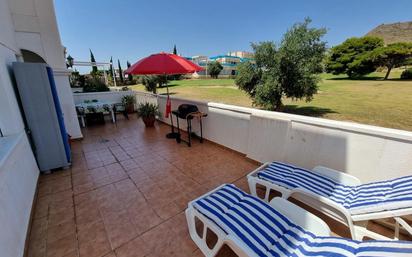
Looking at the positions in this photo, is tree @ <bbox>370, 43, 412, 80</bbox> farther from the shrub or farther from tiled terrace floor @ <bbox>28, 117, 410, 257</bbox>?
the shrub

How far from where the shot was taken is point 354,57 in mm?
31422

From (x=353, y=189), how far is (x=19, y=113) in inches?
200

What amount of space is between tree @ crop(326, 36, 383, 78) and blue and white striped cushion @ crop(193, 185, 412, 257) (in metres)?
37.4

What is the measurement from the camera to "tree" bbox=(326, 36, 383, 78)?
29.6 meters

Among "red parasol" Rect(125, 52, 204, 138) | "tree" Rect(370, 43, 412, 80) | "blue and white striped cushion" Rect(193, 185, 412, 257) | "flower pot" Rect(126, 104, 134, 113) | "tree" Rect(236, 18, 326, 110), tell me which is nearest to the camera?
"blue and white striped cushion" Rect(193, 185, 412, 257)

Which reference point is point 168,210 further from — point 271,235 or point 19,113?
point 19,113

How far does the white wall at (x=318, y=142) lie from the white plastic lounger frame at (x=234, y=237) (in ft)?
3.75

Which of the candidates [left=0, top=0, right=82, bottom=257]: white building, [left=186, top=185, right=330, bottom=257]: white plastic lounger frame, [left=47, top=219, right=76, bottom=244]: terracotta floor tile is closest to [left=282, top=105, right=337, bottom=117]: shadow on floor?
[left=186, top=185, right=330, bottom=257]: white plastic lounger frame

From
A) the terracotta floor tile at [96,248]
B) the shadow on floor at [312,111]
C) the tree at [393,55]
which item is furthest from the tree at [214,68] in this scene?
the terracotta floor tile at [96,248]

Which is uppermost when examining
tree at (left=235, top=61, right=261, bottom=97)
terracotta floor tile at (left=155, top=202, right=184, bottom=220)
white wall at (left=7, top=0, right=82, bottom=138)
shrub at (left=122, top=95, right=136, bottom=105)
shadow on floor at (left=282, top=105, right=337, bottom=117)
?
white wall at (left=7, top=0, right=82, bottom=138)

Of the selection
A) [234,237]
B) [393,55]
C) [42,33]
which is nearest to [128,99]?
[42,33]

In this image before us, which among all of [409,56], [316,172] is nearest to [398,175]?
[316,172]

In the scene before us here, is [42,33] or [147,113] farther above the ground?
[42,33]

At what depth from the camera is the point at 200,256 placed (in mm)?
1742
